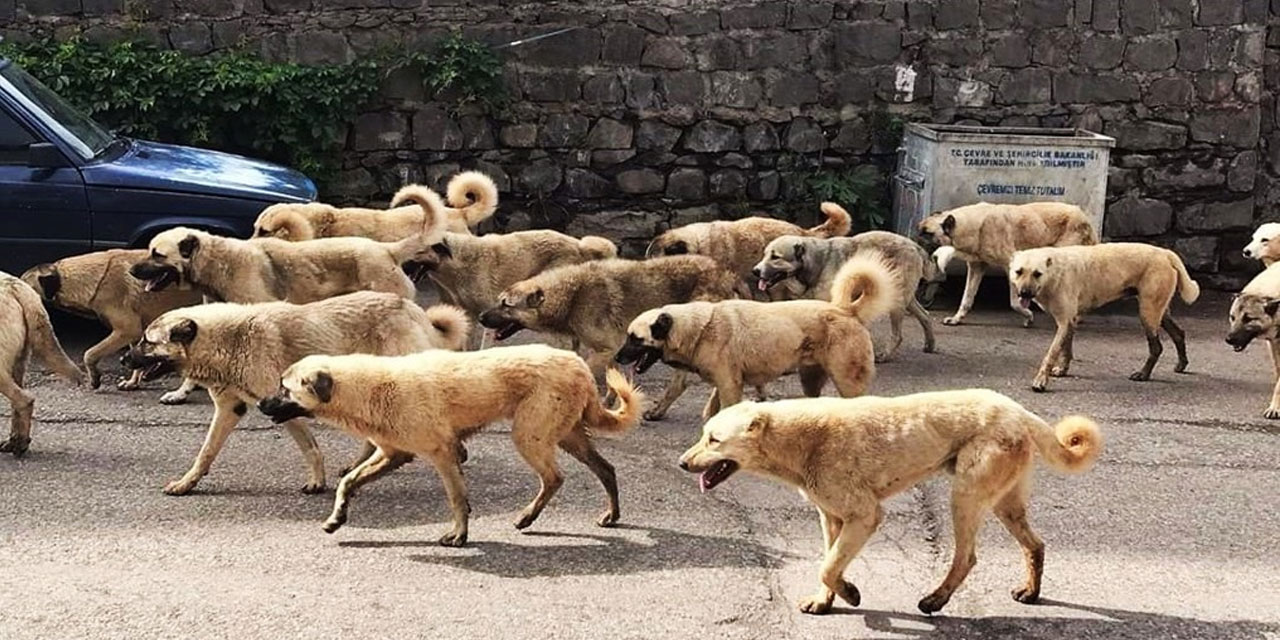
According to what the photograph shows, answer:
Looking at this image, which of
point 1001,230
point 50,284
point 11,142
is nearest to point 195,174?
point 11,142

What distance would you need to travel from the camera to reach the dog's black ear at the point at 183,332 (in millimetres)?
7379

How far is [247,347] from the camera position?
748cm

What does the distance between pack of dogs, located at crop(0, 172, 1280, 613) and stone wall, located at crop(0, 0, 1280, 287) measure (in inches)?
70.2

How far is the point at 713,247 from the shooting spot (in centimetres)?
1070

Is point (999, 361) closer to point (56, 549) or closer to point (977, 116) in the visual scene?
point (977, 116)

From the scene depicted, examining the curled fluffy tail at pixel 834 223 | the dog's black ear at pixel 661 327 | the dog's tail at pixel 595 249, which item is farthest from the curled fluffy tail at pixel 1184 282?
the dog's black ear at pixel 661 327

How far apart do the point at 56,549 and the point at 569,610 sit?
245cm

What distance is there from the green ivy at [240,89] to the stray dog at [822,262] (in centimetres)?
382

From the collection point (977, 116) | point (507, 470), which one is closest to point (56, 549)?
point (507, 470)

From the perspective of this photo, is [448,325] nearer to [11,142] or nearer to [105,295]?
[105,295]

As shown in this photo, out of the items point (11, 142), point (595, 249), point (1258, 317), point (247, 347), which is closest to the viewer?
point (247, 347)

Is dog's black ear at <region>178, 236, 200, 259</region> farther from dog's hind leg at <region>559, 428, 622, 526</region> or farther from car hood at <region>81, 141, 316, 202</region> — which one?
dog's hind leg at <region>559, 428, 622, 526</region>

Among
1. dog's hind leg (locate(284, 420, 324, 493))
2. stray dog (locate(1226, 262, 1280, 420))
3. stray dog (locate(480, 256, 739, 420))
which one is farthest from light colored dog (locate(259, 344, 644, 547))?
stray dog (locate(1226, 262, 1280, 420))

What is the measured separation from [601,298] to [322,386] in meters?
2.94
